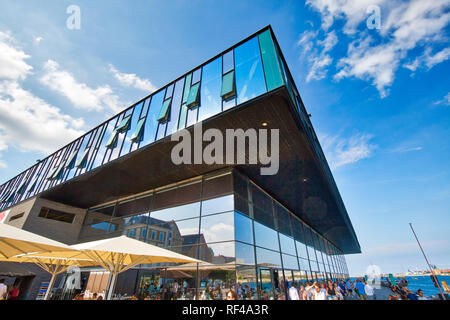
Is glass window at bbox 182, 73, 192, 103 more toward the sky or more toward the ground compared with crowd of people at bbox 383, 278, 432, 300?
more toward the sky

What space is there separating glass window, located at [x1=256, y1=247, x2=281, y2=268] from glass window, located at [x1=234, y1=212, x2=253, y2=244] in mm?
861

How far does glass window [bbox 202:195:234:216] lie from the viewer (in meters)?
10.1

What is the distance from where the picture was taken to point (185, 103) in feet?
32.7

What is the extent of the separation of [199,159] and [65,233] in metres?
13.3

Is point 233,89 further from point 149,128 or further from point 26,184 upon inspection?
point 26,184

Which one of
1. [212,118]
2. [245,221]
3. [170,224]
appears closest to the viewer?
[212,118]

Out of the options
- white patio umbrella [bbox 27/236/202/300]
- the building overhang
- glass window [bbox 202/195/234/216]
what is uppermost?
the building overhang

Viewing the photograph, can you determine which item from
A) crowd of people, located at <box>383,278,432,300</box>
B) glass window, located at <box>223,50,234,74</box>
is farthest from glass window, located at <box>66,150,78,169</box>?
crowd of people, located at <box>383,278,432,300</box>

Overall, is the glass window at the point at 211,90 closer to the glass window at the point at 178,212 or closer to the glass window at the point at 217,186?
the glass window at the point at 217,186

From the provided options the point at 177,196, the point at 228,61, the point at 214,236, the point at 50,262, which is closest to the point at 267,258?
the point at 214,236

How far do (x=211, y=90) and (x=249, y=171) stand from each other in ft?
16.2

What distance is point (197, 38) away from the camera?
377 inches

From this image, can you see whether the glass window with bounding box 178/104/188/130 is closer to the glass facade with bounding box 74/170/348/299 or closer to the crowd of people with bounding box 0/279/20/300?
the glass facade with bounding box 74/170/348/299

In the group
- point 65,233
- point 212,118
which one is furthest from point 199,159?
point 65,233
